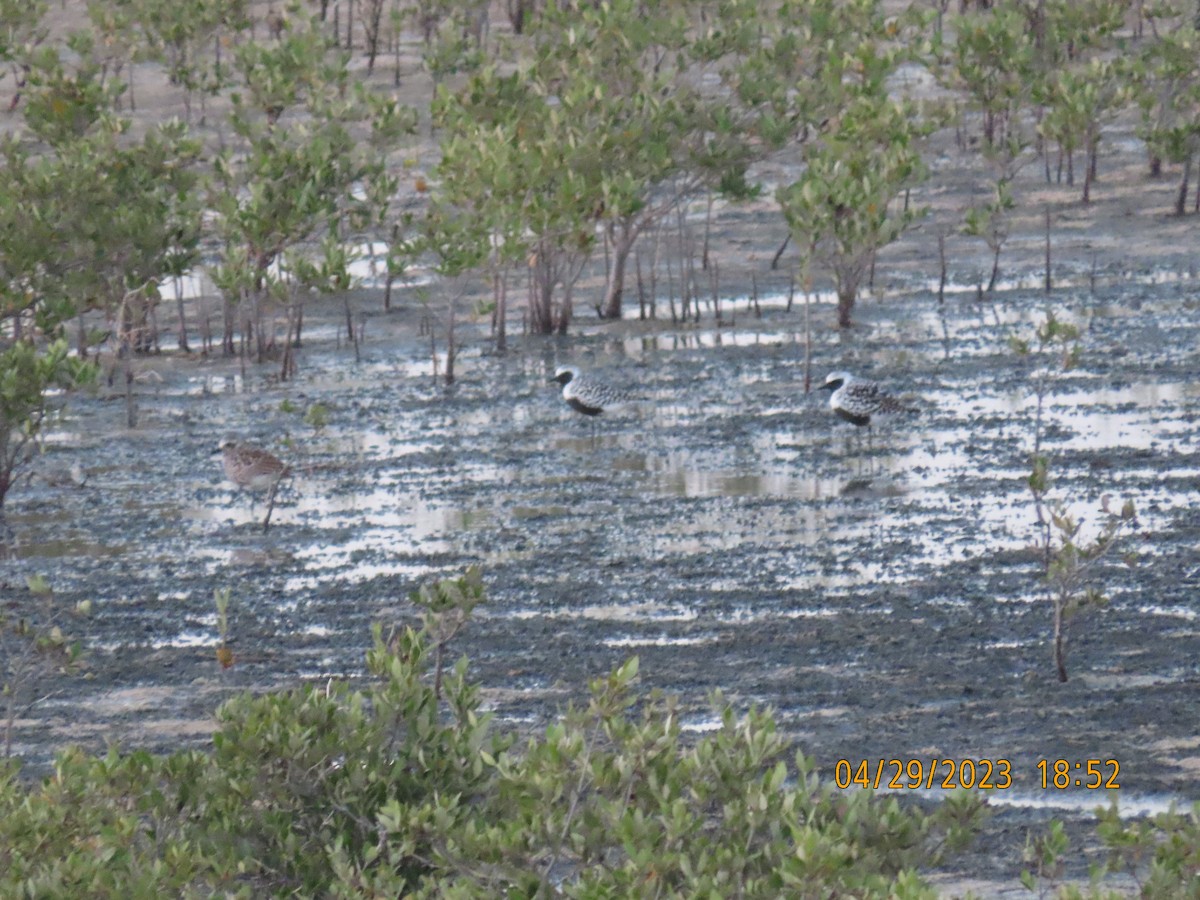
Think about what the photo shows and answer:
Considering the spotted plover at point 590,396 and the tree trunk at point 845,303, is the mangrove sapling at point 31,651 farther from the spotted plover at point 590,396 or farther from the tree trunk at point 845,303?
the tree trunk at point 845,303

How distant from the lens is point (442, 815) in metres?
3.98

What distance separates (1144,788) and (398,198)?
633 inches

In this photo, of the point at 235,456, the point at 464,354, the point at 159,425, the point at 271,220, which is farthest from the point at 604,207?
the point at 235,456

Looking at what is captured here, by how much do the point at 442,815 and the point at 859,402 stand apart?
30.3 feet

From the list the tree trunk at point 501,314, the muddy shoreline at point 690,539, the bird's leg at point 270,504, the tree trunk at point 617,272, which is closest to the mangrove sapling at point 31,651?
the muddy shoreline at point 690,539

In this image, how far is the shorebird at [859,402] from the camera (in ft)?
42.4

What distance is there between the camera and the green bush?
3809mm

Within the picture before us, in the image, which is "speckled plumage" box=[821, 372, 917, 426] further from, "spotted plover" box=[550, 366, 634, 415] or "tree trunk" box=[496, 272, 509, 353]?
"tree trunk" box=[496, 272, 509, 353]

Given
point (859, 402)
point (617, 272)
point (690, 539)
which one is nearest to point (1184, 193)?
point (617, 272)

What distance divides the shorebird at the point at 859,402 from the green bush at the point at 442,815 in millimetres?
8336

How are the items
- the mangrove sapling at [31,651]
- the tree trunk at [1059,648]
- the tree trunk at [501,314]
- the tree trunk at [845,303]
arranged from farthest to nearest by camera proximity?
1. the tree trunk at [845,303]
2. the tree trunk at [501,314]
3. the tree trunk at [1059,648]
4. the mangrove sapling at [31,651]

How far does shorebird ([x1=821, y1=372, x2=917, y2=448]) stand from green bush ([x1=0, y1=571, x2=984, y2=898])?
834cm

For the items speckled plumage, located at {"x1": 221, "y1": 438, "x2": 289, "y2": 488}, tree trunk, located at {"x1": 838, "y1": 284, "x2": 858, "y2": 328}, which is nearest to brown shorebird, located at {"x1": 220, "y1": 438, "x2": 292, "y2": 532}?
speckled plumage, located at {"x1": 221, "y1": 438, "x2": 289, "y2": 488}
